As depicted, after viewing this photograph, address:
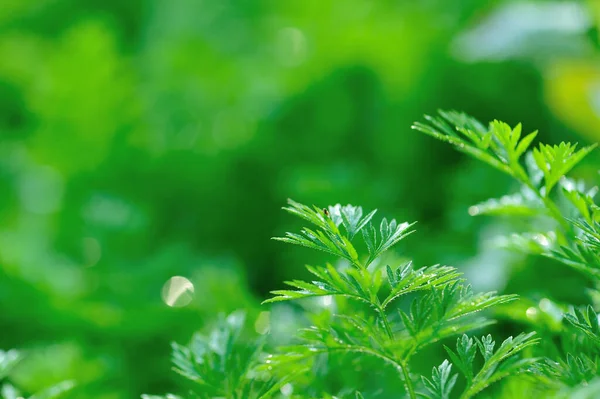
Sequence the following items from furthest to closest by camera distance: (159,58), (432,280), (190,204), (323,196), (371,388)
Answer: (159,58), (190,204), (323,196), (371,388), (432,280)

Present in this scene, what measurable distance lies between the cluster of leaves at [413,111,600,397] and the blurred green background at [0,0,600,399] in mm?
300

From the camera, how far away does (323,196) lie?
2.92 feet

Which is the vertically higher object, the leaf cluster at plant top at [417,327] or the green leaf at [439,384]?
the leaf cluster at plant top at [417,327]

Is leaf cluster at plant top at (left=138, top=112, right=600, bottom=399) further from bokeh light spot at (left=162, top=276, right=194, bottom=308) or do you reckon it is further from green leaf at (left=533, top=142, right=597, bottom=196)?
bokeh light spot at (left=162, top=276, right=194, bottom=308)

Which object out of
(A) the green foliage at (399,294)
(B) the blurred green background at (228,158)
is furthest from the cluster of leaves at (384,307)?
(B) the blurred green background at (228,158)

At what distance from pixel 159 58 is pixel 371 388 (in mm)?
1020

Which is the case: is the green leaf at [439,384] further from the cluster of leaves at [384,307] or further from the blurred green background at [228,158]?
the blurred green background at [228,158]

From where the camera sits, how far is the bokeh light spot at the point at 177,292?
79 cm

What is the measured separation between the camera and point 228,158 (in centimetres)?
105

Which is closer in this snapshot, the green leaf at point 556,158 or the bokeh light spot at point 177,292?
the green leaf at point 556,158

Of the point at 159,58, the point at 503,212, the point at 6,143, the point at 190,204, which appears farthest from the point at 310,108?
the point at 503,212

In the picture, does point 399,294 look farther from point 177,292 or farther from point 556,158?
point 177,292

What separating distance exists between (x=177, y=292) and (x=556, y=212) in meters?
0.52

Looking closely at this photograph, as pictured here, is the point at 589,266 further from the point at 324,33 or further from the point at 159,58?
the point at 159,58
